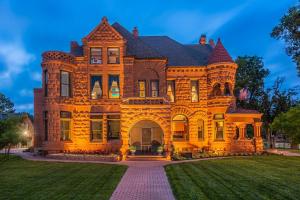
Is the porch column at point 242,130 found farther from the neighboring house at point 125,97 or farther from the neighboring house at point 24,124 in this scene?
the neighboring house at point 24,124

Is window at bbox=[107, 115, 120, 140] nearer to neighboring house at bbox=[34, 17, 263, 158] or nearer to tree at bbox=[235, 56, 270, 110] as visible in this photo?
neighboring house at bbox=[34, 17, 263, 158]

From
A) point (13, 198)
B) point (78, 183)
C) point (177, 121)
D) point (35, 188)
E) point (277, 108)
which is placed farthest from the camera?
point (277, 108)

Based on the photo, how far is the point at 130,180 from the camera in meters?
14.4

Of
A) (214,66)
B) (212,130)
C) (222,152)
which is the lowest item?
(222,152)

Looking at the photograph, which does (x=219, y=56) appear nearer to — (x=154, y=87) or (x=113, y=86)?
(x=154, y=87)

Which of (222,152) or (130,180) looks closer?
(130,180)

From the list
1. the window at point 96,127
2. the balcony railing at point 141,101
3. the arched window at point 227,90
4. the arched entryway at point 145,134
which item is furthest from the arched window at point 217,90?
the window at point 96,127

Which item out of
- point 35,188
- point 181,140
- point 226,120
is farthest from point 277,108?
point 35,188

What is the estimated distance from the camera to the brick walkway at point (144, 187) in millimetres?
10859

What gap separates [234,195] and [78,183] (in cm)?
720

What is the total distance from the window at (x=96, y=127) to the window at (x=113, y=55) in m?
5.86

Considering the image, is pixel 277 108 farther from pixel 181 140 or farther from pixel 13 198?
pixel 13 198

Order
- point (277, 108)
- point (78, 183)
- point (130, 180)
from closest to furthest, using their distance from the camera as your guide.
Answer: point (78, 183) → point (130, 180) → point (277, 108)

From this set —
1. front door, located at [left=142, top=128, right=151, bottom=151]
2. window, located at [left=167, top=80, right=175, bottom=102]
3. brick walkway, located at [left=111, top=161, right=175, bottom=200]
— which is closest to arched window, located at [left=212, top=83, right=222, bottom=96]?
window, located at [left=167, top=80, right=175, bottom=102]
